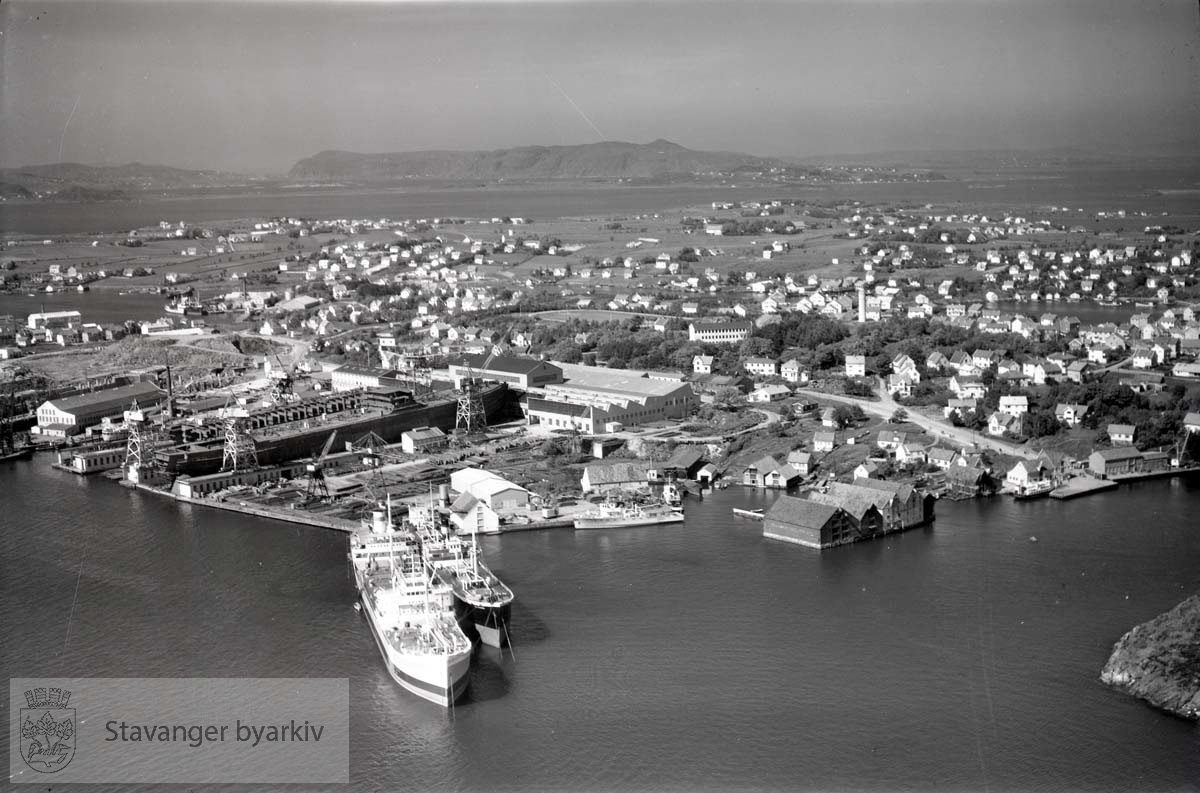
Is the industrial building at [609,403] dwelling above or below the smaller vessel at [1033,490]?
above

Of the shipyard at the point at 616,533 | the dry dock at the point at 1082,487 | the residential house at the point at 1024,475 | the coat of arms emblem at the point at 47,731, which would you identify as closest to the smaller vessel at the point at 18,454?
the shipyard at the point at 616,533

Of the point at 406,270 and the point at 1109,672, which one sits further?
the point at 406,270

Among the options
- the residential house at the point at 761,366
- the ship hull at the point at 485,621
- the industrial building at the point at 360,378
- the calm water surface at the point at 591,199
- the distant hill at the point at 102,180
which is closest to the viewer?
the ship hull at the point at 485,621

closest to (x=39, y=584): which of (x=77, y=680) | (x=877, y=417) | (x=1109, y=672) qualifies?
(x=77, y=680)

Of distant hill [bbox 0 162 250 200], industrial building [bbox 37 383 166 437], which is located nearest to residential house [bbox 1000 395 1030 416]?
industrial building [bbox 37 383 166 437]

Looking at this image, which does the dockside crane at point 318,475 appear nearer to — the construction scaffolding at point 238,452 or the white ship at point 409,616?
the construction scaffolding at point 238,452

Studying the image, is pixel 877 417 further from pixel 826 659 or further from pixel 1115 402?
pixel 826 659

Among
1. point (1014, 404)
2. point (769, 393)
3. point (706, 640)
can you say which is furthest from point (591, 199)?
point (706, 640)

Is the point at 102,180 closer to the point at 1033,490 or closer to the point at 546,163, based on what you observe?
the point at 546,163
